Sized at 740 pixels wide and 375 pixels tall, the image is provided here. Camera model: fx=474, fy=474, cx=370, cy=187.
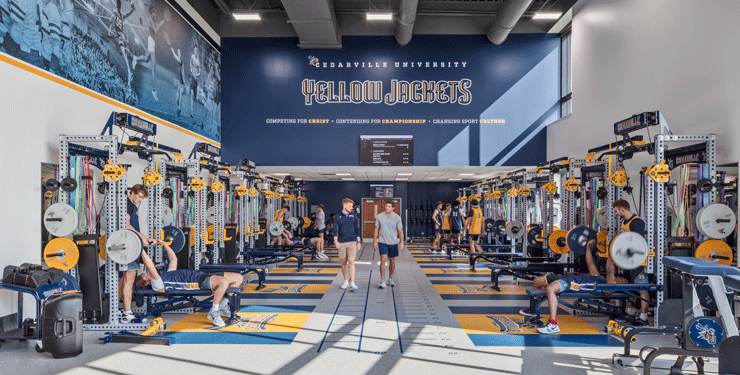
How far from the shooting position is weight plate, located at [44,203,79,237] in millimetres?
4629

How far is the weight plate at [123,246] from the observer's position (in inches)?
184

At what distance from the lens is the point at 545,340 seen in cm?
438

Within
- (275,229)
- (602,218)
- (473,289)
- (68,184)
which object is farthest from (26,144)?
(602,218)

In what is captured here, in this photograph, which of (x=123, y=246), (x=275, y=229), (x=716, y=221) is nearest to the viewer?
(x=716, y=221)

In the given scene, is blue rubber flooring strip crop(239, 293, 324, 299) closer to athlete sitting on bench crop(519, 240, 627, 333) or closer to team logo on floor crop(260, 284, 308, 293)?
team logo on floor crop(260, 284, 308, 293)

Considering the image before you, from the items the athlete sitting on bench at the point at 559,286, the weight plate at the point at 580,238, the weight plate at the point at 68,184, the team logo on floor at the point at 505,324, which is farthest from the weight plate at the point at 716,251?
the weight plate at the point at 68,184

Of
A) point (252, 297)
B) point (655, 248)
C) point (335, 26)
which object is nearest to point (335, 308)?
point (252, 297)

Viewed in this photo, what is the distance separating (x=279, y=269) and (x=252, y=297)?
2.98 meters

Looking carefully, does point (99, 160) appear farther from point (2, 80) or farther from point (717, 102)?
point (717, 102)

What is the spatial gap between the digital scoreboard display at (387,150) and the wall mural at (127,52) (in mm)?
3366

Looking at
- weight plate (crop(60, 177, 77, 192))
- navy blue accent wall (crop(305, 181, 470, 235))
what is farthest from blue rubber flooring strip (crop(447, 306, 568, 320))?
navy blue accent wall (crop(305, 181, 470, 235))

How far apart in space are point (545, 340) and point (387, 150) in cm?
685

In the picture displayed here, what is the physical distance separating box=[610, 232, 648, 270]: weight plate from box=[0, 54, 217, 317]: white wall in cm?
594

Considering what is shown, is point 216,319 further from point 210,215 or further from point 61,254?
point 210,215
